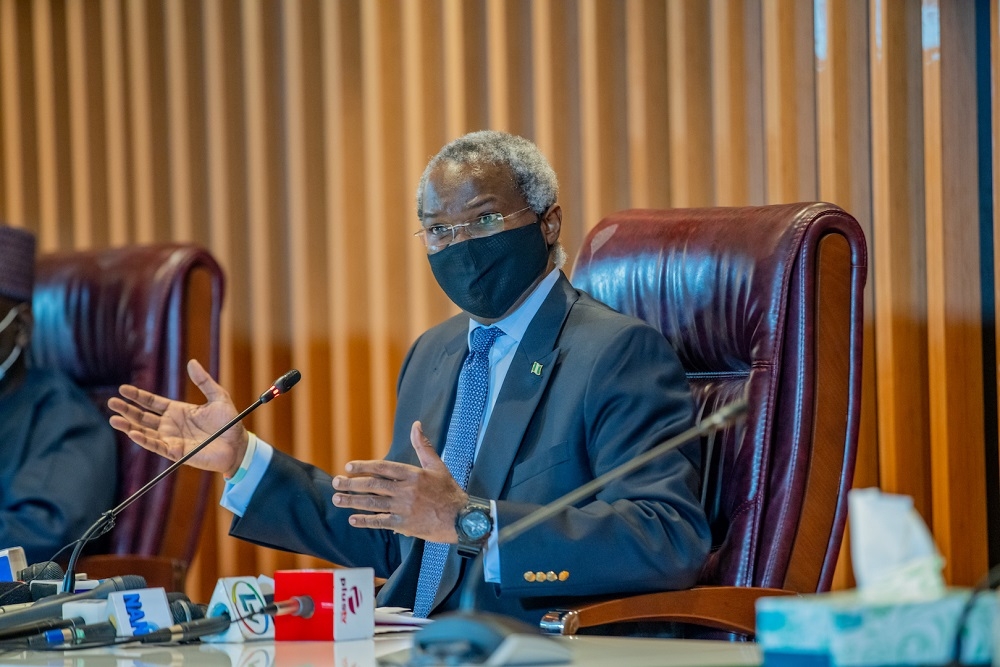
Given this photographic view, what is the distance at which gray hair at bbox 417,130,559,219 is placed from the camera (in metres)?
2.41

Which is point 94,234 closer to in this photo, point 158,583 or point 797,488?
point 158,583

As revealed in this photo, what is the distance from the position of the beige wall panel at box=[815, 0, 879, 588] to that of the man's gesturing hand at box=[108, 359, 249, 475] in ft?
4.43

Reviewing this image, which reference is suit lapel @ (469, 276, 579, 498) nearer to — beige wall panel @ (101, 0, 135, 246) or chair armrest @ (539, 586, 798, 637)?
chair armrest @ (539, 586, 798, 637)

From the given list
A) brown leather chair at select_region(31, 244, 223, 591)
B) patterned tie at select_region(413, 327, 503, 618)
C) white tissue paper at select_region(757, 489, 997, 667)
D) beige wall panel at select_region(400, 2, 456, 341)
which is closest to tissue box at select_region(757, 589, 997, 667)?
white tissue paper at select_region(757, 489, 997, 667)

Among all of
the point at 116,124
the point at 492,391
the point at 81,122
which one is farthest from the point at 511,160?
the point at 81,122

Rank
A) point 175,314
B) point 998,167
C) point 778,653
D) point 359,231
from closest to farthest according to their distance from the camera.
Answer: point 778,653, point 998,167, point 175,314, point 359,231

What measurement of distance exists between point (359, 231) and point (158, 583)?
126cm

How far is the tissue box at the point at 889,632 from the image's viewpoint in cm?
112

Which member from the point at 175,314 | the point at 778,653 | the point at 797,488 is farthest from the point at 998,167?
the point at 175,314

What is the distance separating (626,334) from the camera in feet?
7.38

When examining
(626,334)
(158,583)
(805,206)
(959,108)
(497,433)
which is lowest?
(158,583)

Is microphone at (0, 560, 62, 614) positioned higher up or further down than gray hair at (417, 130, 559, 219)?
further down

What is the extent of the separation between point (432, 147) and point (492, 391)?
128cm

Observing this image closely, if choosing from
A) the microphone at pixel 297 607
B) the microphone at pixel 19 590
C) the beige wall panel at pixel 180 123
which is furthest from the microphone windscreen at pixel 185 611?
the beige wall panel at pixel 180 123
